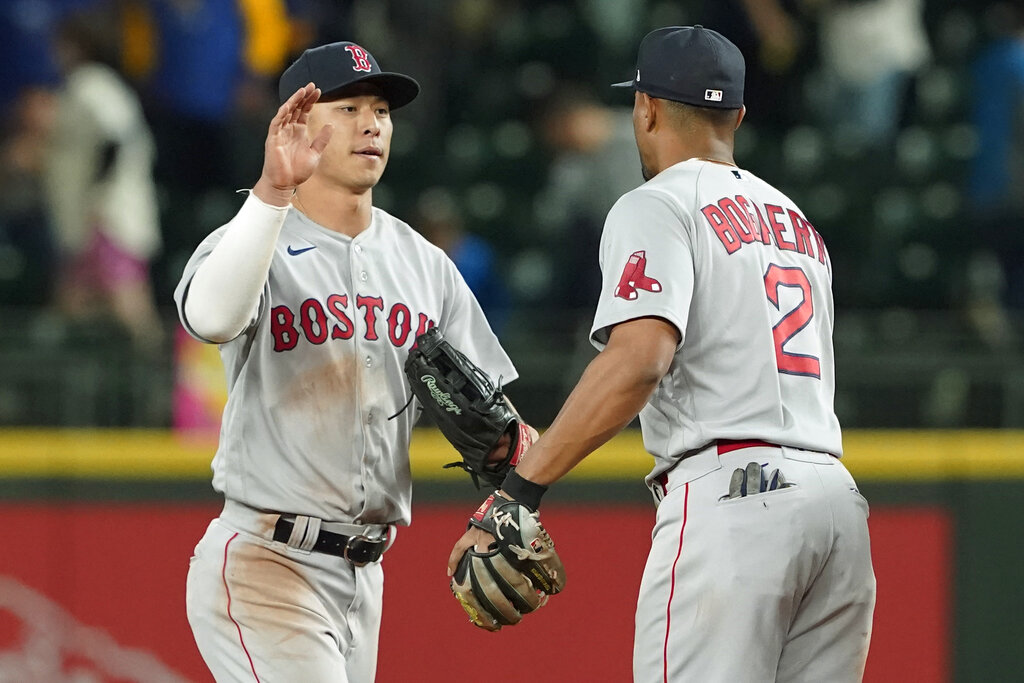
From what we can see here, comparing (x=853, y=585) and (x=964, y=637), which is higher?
(x=853, y=585)

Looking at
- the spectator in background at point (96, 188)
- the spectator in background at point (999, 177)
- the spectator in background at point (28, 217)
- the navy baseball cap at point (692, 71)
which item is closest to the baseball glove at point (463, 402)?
the navy baseball cap at point (692, 71)

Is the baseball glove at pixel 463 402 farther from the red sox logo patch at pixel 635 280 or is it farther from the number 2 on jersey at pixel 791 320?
the number 2 on jersey at pixel 791 320

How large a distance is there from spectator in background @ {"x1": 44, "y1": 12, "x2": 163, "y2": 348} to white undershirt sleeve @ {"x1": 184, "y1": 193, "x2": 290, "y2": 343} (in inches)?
155

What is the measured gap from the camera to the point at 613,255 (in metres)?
3.67

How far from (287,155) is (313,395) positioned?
63 cm

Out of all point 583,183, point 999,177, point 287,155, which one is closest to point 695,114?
point 287,155

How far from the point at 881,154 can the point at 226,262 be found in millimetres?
6310

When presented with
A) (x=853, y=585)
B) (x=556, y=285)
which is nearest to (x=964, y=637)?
(x=556, y=285)

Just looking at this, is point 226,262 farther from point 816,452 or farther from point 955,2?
point 955,2

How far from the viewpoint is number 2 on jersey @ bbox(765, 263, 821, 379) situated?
12.1ft

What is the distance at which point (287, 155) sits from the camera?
3834 millimetres

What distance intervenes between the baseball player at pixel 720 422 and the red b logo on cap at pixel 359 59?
78cm

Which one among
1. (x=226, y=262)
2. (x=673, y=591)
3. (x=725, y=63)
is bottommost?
(x=673, y=591)

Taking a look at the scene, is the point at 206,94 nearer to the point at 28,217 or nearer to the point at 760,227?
the point at 28,217
